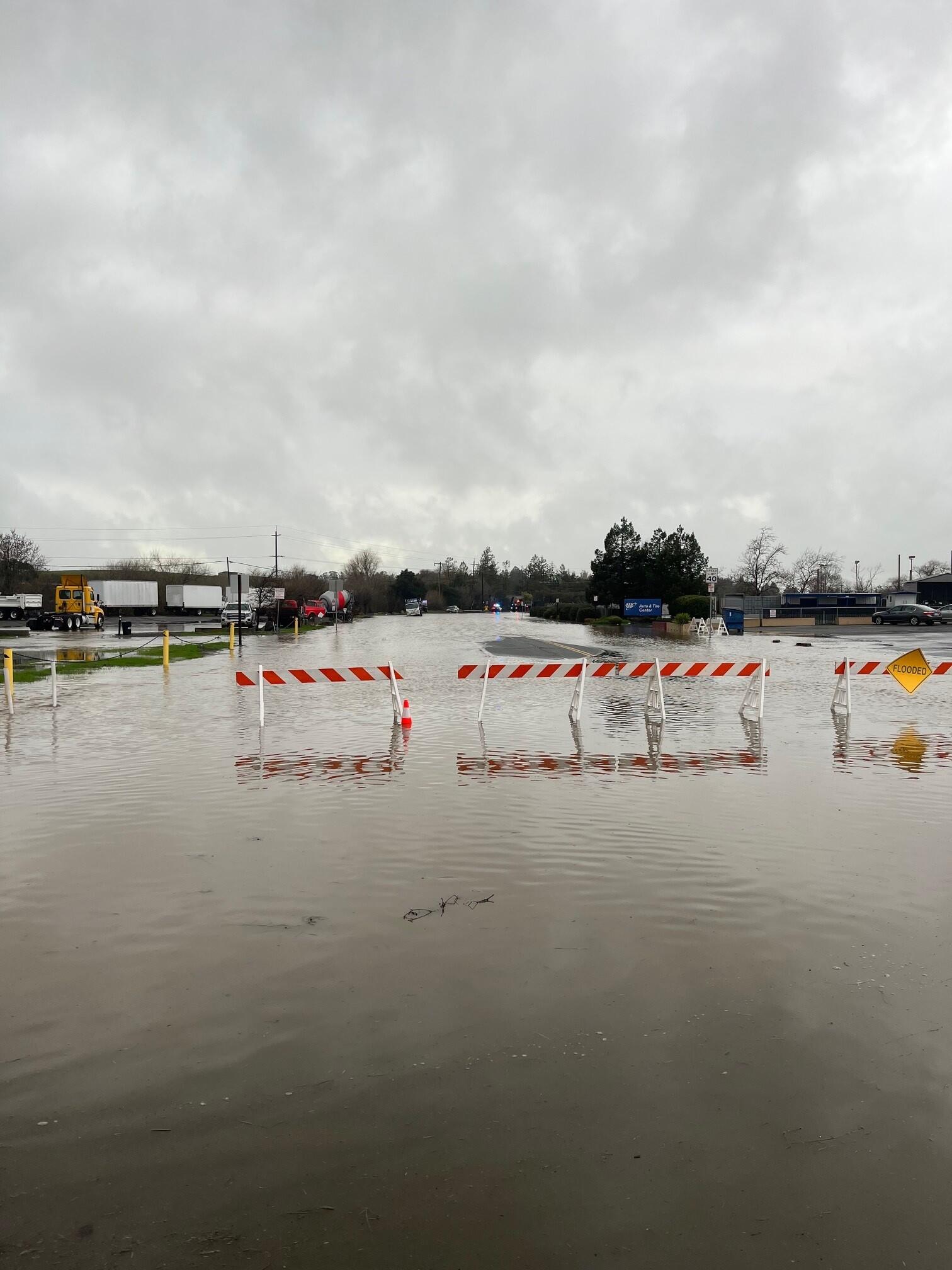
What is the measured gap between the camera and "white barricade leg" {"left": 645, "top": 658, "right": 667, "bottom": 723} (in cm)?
1420

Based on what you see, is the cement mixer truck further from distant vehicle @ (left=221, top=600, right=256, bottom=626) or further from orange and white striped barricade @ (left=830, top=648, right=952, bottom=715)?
orange and white striped barricade @ (left=830, top=648, right=952, bottom=715)

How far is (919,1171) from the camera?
10.1 ft

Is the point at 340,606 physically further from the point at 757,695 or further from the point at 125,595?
the point at 757,695

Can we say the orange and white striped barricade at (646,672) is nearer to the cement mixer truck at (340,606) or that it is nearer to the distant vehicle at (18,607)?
the distant vehicle at (18,607)

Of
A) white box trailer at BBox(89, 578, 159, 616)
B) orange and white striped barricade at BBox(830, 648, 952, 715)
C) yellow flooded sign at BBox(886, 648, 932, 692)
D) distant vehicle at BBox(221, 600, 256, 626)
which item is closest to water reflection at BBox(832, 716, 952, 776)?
orange and white striped barricade at BBox(830, 648, 952, 715)

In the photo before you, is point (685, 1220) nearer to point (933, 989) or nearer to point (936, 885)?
point (933, 989)

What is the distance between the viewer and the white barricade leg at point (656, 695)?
1420 cm

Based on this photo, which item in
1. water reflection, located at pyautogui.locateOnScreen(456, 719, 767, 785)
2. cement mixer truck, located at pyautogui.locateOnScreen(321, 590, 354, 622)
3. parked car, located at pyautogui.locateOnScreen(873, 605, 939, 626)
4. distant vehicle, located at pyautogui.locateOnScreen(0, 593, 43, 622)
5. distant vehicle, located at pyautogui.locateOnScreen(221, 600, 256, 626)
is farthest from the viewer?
cement mixer truck, located at pyautogui.locateOnScreen(321, 590, 354, 622)

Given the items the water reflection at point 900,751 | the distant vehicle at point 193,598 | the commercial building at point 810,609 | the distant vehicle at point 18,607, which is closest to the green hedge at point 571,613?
the commercial building at point 810,609

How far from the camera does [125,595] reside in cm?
8644

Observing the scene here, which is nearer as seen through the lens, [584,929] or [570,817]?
[584,929]

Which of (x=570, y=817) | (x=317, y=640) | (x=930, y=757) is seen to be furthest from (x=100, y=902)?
(x=317, y=640)

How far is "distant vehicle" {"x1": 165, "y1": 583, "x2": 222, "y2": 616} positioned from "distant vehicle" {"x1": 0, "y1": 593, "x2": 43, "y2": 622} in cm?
1854

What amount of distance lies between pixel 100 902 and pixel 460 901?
237cm
